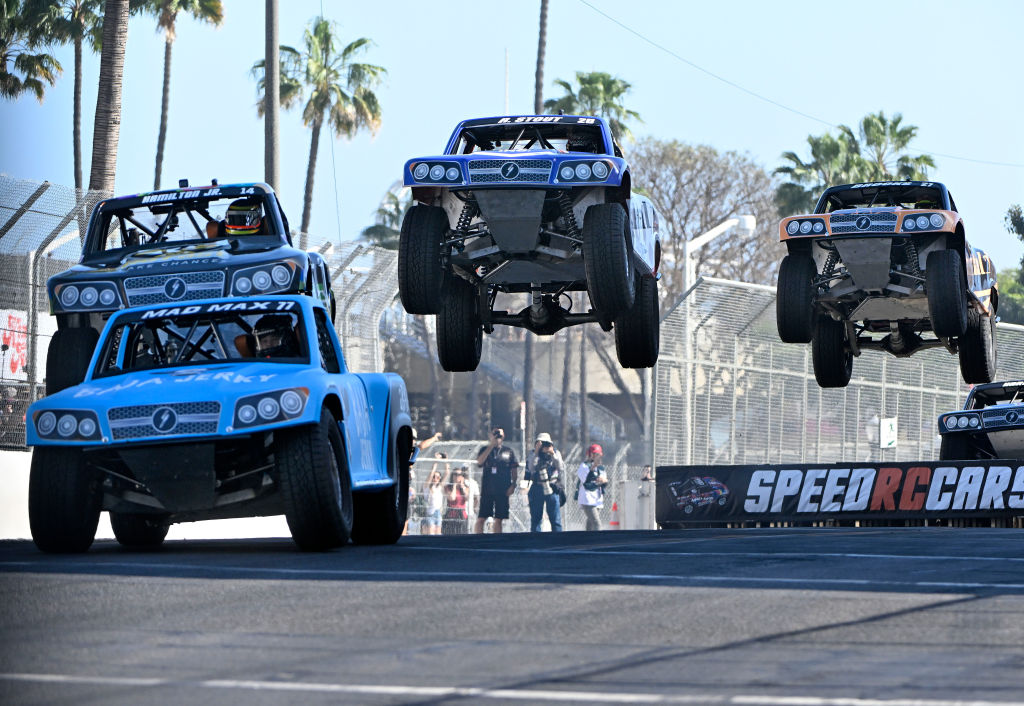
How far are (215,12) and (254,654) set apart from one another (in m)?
43.1

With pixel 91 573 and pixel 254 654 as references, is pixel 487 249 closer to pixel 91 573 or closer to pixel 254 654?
pixel 91 573

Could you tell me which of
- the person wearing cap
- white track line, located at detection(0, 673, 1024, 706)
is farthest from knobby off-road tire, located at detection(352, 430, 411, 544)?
the person wearing cap

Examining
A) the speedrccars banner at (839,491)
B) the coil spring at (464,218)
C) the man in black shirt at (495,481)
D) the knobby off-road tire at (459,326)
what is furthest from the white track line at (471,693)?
the man in black shirt at (495,481)

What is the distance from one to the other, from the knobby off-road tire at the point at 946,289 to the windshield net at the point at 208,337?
7.74m

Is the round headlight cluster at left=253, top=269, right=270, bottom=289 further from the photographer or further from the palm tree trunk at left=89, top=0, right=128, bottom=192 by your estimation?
the palm tree trunk at left=89, top=0, right=128, bottom=192

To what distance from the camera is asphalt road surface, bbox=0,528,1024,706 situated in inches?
177

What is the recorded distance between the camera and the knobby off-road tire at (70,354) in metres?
12.3

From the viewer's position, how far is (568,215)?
1270cm

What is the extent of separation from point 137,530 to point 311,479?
262cm

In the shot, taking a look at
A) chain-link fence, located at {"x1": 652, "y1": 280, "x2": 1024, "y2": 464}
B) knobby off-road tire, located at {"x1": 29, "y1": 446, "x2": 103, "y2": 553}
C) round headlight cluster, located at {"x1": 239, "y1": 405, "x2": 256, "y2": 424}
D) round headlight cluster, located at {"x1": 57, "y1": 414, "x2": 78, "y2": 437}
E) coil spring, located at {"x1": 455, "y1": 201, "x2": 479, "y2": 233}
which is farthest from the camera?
chain-link fence, located at {"x1": 652, "y1": 280, "x2": 1024, "y2": 464}

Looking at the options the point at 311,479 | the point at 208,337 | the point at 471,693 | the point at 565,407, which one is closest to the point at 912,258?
the point at 208,337

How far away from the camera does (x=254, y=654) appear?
511 centimetres

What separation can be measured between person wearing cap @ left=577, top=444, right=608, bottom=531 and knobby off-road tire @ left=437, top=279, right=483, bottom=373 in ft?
31.1

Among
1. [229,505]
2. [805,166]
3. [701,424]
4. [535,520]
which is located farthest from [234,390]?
[805,166]
